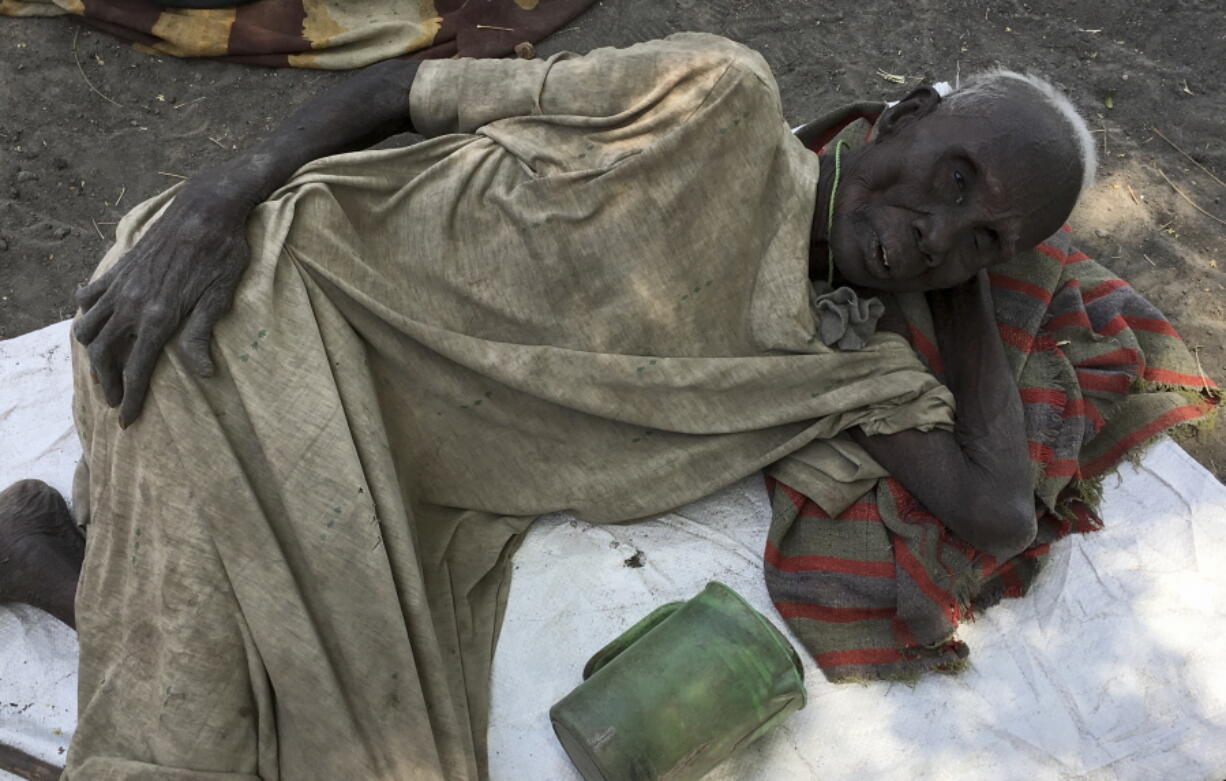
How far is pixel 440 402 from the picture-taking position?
216cm

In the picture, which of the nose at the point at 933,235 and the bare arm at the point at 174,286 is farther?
the nose at the point at 933,235

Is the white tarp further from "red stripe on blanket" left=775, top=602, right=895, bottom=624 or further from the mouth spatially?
the mouth

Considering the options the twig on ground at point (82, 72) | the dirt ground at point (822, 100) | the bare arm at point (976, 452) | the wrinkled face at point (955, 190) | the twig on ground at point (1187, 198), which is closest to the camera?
the wrinkled face at point (955, 190)

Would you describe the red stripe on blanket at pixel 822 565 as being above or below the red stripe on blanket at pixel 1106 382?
below

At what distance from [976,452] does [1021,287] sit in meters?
0.51

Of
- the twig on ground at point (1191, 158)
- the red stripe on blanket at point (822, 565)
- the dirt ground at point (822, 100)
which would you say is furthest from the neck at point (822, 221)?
the twig on ground at point (1191, 158)

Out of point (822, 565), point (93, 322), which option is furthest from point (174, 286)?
point (822, 565)

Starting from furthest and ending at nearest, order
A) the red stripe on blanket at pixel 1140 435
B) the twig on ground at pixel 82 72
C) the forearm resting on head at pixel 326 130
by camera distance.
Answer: the twig on ground at pixel 82 72, the red stripe on blanket at pixel 1140 435, the forearm resting on head at pixel 326 130

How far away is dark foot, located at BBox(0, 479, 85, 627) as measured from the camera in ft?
6.97

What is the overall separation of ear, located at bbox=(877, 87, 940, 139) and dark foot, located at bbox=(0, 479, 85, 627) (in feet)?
6.86

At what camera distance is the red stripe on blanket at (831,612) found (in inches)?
88.9

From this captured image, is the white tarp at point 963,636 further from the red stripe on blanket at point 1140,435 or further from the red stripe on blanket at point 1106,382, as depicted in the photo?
the red stripe on blanket at point 1106,382

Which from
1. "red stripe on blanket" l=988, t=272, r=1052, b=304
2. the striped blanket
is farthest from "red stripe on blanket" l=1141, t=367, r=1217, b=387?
"red stripe on blanket" l=988, t=272, r=1052, b=304

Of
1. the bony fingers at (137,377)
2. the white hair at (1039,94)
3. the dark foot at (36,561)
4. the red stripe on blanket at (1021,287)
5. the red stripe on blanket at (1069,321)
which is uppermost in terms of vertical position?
the bony fingers at (137,377)
